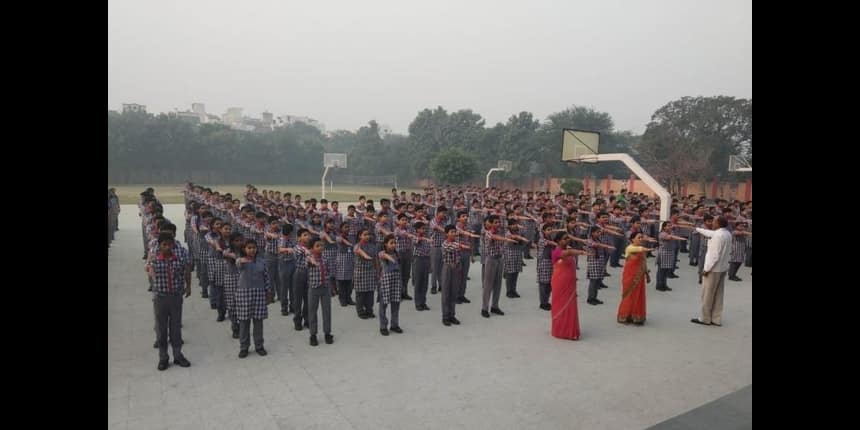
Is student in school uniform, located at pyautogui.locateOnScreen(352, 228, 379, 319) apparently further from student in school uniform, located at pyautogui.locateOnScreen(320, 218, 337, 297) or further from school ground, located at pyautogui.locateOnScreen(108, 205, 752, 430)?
student in school uniform, located at pyautogui.locateOnScreen(320, 218, 337, 297)

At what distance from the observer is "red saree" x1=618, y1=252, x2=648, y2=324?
689 centimetres

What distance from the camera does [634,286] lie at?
7.00 m

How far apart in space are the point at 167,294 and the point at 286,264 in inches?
76.6

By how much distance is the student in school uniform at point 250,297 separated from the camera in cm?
559

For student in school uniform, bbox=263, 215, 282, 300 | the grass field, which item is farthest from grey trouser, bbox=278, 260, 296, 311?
the grass field

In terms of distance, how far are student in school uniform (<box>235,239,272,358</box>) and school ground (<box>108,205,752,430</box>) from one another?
Result: 18cm

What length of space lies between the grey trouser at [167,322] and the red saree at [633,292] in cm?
542

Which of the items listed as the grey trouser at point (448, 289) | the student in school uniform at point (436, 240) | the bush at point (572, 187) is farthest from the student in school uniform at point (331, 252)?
the bush at point (572, 187)

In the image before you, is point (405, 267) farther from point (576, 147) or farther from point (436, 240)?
point (576, 147)

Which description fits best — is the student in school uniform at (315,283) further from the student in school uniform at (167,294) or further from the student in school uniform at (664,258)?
the student in school uniform at (664,258)

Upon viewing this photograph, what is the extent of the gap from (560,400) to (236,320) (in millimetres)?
3847

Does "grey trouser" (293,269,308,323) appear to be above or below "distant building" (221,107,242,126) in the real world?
below

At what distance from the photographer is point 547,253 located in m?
8.01

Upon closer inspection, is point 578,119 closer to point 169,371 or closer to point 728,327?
point 728,327
